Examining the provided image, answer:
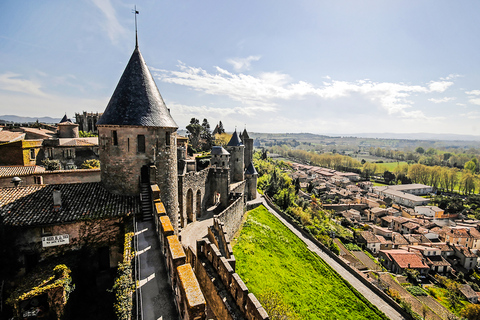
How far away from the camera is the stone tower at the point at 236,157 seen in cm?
3981

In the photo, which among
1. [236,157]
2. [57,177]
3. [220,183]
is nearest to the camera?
[57,177]

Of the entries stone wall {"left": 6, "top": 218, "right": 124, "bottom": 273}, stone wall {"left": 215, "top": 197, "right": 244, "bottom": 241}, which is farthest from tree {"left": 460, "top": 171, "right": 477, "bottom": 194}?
stone wall {"left": 6, "top": 218, "right": 124, "bottom": 273}

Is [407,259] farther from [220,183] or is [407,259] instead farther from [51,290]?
[51,290]

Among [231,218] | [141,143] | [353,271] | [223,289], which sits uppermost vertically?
[141,143]

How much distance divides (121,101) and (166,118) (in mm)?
2434

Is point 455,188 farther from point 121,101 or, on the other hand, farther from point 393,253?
point 121,101

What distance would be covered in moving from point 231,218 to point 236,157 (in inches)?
637

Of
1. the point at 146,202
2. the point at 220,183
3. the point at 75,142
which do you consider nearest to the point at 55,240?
the point at 146,202

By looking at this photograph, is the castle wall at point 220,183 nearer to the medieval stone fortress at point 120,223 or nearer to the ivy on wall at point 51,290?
the medieval stone fortress at point 120,223

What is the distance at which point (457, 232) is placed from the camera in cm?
5975

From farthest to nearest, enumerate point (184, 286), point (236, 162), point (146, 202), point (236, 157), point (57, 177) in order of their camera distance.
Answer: point (236, 162) → point (236, 157) → point (57, 177) → point (146, 202) → point (184, 286)

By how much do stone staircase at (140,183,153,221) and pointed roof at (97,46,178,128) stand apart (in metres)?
3.34

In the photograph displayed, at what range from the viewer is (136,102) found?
1301 centimetres

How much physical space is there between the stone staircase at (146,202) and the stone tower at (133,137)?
351mm
